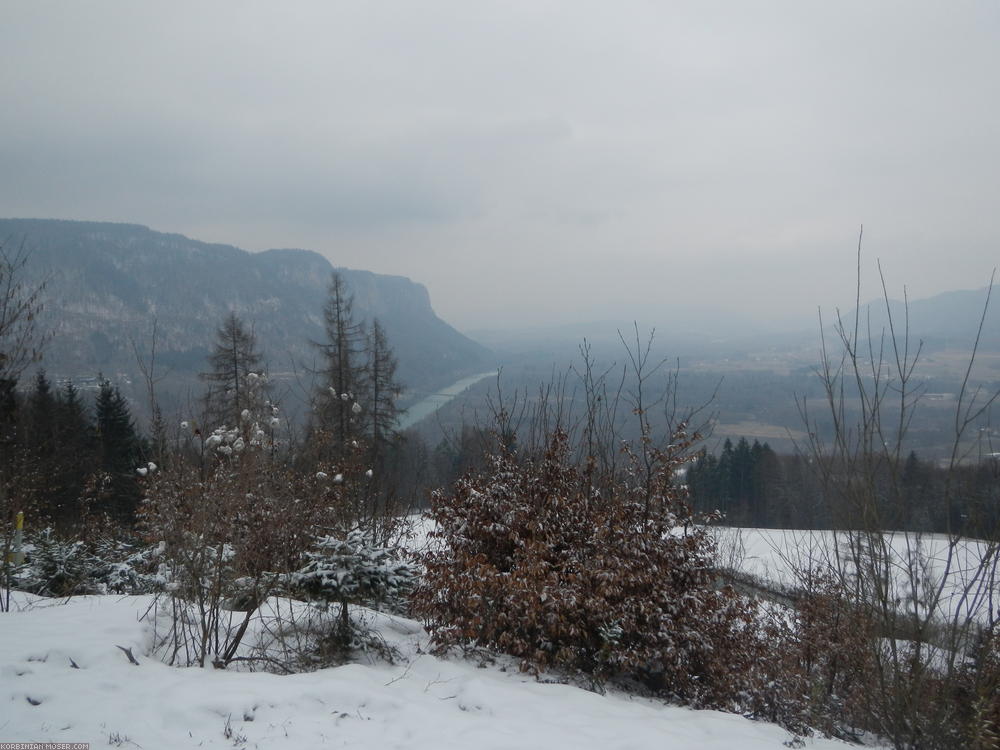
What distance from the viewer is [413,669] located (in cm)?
569

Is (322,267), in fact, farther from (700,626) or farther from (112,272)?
(700,626)

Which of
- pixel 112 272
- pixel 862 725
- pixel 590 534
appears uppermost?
pixel 112 272

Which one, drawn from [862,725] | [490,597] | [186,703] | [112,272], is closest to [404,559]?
[490,597]

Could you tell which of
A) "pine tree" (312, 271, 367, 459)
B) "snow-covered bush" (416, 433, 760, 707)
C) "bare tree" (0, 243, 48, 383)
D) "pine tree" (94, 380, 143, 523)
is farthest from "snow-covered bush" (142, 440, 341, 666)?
"pine tree" (94, 380, 143, 523)

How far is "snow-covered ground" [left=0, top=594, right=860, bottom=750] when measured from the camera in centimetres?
394

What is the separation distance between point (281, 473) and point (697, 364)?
2487 inches

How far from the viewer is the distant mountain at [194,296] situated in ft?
286

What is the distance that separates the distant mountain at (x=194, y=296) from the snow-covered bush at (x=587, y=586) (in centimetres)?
6627

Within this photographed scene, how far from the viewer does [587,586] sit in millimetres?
6090

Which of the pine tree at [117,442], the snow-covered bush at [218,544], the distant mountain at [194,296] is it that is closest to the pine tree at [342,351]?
the pine tree at [117,442]

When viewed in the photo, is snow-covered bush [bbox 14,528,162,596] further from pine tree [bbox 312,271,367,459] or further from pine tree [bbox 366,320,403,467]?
pine tree [bbox 366,320,403,467]

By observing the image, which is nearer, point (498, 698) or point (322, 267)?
point (498, 698)

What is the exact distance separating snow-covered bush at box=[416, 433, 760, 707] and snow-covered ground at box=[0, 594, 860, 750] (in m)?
0.49

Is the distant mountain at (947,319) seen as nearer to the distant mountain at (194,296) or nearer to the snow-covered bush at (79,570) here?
the snow-covered bush at (79,570)
